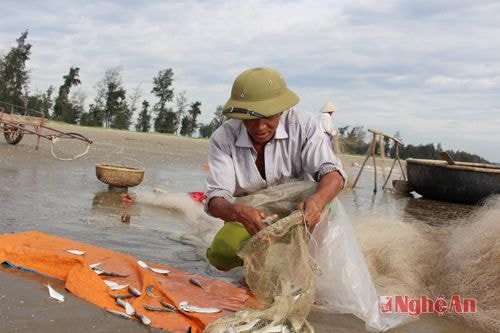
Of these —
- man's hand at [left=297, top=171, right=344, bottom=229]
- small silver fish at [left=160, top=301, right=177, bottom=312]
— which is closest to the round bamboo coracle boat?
man's hand at [left=297, top=171, right=344, bottom=229]

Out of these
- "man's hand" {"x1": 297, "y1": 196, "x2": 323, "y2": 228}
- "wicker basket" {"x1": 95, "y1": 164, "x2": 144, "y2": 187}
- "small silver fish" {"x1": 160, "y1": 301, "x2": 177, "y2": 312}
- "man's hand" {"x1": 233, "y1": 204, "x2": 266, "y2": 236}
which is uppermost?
"man's hand" {"x1": 297, "y1": 196, "x2": 323, "y2": 228}

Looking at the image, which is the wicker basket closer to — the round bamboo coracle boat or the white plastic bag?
the white plastic bag

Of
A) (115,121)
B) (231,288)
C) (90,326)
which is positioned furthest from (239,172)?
(115,121)

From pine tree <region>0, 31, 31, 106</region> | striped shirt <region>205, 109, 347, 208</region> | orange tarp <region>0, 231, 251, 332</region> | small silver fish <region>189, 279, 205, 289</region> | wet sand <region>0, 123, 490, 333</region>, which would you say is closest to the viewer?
wet sand <region>0, 123, 490, 333</region>

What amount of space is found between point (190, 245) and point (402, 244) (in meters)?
1.97

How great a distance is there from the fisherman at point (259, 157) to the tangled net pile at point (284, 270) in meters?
0.10

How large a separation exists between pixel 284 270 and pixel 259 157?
2.83ft

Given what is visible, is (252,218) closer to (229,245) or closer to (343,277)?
(229,245)

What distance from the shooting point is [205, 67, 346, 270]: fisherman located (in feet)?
9.93

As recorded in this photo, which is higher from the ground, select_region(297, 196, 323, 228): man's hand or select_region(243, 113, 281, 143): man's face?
select_region(243, 113, 281, 143): man's face

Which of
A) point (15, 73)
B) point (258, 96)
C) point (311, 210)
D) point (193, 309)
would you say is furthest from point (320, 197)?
point (15, 73)

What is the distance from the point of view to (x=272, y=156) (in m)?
3.43

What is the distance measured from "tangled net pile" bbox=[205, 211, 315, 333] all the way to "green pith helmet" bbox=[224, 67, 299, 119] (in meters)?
0.65

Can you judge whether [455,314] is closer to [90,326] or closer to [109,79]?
[90,326]
